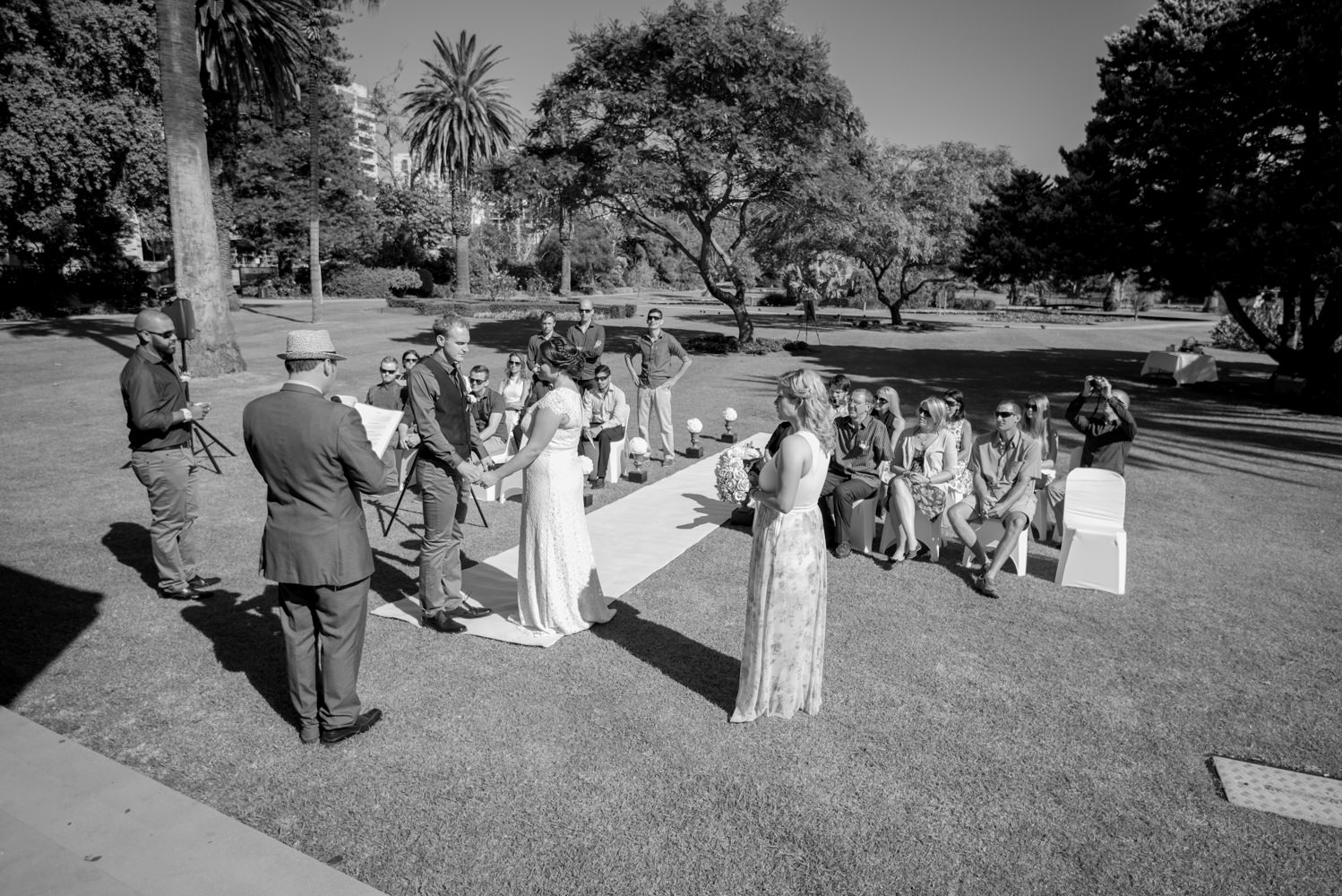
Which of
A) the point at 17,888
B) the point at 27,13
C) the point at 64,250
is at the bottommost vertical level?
the point at 17,888

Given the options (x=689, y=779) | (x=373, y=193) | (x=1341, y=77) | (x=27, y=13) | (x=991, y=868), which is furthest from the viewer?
(x=373, y=193)

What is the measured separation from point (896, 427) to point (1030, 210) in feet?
57.6

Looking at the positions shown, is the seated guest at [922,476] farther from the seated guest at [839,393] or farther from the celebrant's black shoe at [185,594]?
the celebrant's black shoe at [185,594]

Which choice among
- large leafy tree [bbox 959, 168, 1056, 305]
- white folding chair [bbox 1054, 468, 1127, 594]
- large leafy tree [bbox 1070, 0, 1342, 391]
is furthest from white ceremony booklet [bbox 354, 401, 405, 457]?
large leafy tree [bbox 959, 168, 1056, 305]

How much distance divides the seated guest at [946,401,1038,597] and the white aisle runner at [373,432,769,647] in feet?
9.16

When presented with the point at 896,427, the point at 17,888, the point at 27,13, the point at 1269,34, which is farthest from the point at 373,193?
the point at 17,888

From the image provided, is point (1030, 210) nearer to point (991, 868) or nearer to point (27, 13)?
point (991, 868)

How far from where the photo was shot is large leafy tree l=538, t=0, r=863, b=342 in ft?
76.9

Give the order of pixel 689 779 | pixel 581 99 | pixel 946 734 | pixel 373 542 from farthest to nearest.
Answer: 1. pixel 581 99
2. pixel 373 542
3. pixel 946 734
4. pixel 689 779

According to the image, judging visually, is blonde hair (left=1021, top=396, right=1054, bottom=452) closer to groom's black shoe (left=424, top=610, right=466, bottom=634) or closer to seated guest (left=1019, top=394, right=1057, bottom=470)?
seated guest (left=1019, top=394, right=1057, bottom=470)

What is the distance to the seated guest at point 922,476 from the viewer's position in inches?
314

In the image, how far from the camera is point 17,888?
3.51m

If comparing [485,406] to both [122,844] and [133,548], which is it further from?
[122,844]

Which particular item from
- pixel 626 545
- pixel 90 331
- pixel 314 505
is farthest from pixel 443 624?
pixel 90 331
